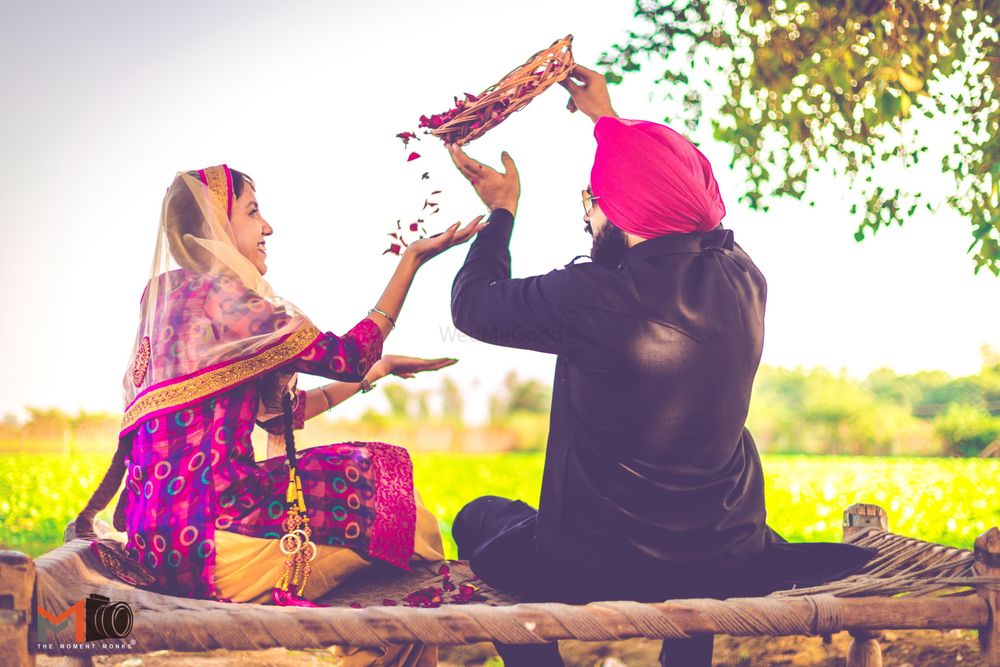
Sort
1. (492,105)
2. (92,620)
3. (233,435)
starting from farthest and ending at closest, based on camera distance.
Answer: (492,105), (233,435), (92,620)

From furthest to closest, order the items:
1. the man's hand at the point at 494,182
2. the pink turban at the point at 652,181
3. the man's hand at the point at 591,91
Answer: the man's hand at the point at 591,91, the man's hand at the point at 494,182, the pink turban at the point at 652,181

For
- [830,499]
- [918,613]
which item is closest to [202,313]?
[918,613]

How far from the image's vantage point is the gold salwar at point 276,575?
106 inches

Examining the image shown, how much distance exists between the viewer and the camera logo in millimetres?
2477

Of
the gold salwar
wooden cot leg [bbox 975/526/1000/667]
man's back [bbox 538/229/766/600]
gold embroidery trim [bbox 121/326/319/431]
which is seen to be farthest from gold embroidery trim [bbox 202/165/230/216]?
wooden cot leg [bbox 975/526/1000/667]

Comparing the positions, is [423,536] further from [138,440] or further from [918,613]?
[918,613]

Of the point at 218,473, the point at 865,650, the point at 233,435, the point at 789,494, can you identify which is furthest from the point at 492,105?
the point at 789,494

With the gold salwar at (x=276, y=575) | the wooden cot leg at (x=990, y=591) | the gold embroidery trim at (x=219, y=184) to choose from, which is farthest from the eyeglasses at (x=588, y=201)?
the wooden cot leg at (x=990, y=591)

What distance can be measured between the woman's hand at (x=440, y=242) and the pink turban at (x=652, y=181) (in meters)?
0.44

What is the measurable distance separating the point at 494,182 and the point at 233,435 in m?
1.11

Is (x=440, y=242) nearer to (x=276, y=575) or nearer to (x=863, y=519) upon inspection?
(x=276, y=575)

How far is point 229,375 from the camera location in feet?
8.91

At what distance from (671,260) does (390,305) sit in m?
0.86

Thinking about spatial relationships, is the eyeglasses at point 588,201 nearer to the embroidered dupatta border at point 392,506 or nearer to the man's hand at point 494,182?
the man's hand at point 494,182
